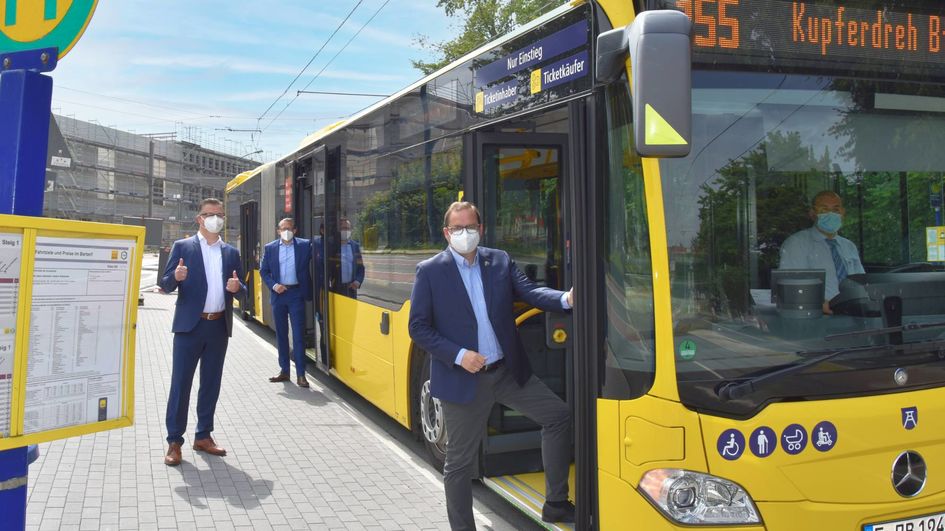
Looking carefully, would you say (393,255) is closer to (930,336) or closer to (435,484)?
(435,484)

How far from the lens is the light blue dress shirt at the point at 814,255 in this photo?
3.31m

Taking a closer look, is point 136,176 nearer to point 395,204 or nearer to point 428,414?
point 395,204

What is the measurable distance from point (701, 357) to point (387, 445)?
13.9 ft

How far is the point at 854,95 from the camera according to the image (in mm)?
3408

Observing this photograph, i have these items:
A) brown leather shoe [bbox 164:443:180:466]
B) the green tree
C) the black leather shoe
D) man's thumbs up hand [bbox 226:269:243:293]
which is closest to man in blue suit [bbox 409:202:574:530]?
the black leather shoe

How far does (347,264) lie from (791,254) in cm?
544

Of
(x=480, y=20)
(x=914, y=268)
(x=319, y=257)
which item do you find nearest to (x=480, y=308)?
(x=914, y=268)

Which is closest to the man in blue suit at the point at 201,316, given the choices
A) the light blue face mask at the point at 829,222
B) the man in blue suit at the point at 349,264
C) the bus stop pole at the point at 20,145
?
the man in blue suit at the point at 349,264

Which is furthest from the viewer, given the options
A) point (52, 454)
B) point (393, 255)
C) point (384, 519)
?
point (393, 255)

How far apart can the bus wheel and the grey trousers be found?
57.1 inches

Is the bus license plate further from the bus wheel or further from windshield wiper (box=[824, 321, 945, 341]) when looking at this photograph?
the bus wheel

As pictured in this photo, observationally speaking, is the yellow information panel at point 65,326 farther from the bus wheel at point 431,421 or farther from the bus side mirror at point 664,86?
the bus wheel at point 431,421

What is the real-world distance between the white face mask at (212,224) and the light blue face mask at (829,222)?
450cm

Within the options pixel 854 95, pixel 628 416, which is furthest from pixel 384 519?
pixel 854 95
